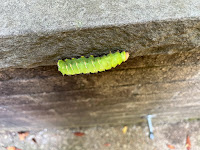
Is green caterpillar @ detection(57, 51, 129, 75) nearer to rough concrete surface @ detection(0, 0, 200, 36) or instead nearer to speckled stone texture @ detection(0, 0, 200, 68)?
speckled stone texture @ detection(0, 0, 200, 68)

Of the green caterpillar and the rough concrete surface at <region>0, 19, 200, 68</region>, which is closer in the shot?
the rough concrete surface at <region>0, 19, 200, 68</region>

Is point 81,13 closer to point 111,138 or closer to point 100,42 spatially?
point 100,42

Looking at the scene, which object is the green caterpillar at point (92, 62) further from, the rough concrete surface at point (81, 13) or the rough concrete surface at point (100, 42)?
the rough concrete surface at point (81, 13)

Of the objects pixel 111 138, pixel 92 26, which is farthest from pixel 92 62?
pixel 111 138

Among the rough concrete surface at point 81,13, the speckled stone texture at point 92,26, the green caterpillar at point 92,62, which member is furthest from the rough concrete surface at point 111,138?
the rough concrete surface at point 81,13

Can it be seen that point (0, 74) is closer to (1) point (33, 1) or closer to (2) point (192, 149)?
(1) point (33, 1)

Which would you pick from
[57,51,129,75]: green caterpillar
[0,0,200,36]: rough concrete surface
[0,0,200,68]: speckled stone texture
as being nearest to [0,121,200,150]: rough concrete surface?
[57,51,129,75]: green caterpillar
